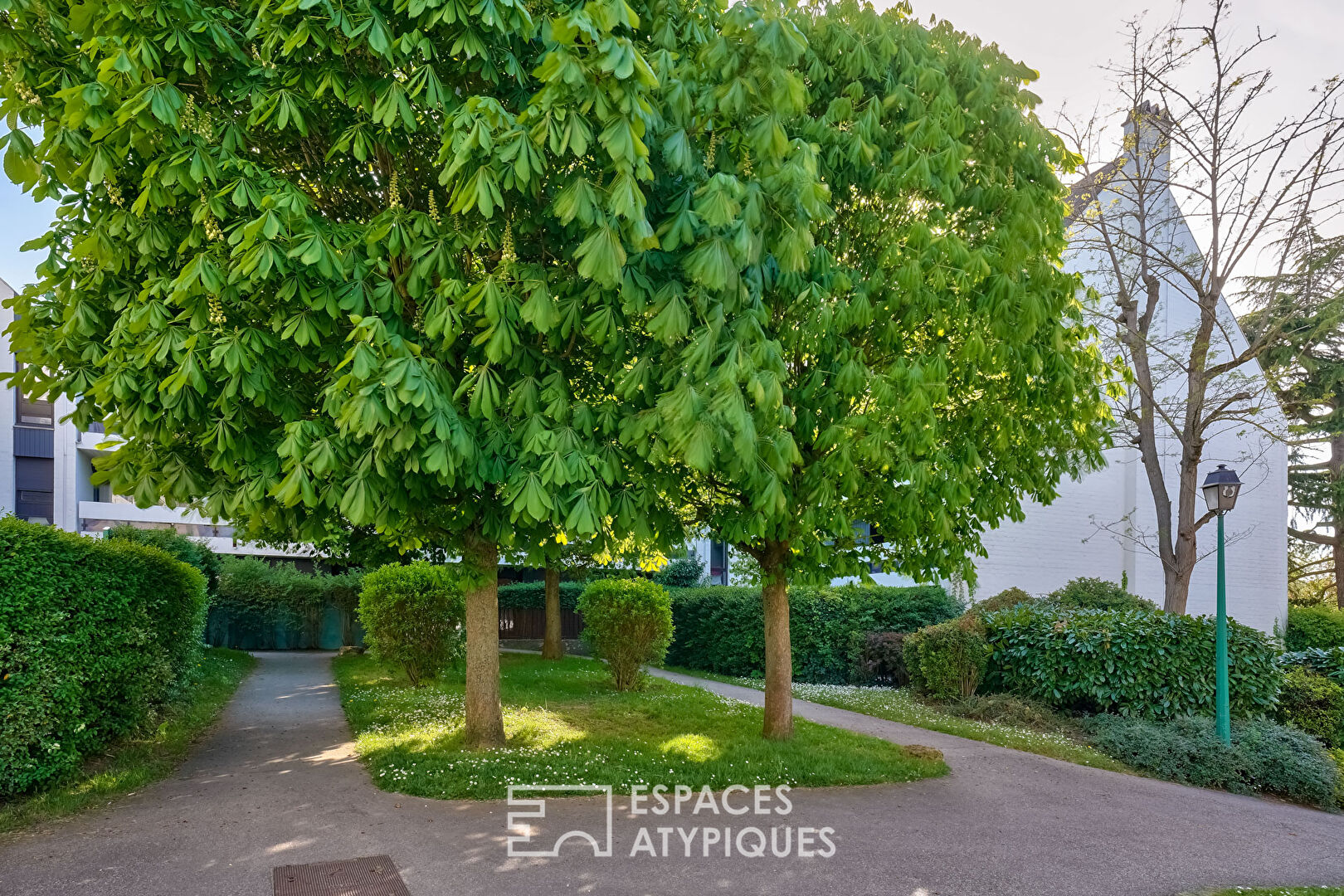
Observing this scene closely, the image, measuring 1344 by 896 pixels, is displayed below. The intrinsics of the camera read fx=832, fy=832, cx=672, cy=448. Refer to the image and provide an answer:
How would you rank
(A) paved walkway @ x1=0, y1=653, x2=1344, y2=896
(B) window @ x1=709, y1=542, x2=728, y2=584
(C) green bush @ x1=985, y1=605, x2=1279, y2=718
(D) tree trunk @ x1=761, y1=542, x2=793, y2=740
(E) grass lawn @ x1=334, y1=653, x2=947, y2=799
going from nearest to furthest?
(A) paved walkway @ x1=0, y1=653, x2=1344, y2=896 → (E) grass lawn @ x1=334, y1=653, x2=947, y2=799 → (D) tree trunk @ x1=761, y1=542, x2=793, y2=740 → (C) green bush @ x1=985, y1=605, x2=1279, y2=718 → (B) window @ x1=709, y1=542, x2=728, y2=584

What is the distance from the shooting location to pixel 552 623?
19.9 m

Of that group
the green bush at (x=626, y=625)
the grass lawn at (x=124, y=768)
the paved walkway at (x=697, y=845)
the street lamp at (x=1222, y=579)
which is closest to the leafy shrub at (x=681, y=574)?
Result: the green bush at (x=626, y=625)

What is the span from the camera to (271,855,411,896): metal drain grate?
4.89 metres

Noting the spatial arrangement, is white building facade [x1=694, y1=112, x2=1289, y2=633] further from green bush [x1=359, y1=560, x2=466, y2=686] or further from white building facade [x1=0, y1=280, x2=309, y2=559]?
white building facade [x1=0, y1=280, x2=309, y2=559]

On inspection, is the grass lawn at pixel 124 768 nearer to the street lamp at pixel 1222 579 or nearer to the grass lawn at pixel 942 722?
the grass lawn at pixel 942 722

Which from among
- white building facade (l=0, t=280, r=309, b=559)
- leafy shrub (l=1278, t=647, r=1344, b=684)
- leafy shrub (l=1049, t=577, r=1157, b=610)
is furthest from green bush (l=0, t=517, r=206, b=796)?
white building facade (l=0, t=280, r=309, b=559)

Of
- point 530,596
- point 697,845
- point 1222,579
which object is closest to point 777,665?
point 697,845

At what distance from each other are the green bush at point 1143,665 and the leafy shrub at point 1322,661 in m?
0.93

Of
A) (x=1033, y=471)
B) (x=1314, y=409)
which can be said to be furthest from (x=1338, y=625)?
(x=1033, y=471)

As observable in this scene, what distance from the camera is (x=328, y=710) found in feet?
37.8

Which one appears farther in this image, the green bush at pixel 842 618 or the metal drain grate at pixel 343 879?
the green bush at pixel 842 618

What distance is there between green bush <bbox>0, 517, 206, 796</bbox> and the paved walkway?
674 millimetres

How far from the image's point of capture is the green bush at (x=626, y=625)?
542 inches

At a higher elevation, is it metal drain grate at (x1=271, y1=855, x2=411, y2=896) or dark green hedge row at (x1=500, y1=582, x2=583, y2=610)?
metal drain grate at (x1=271, y1=855, x2=411, y2=896)
